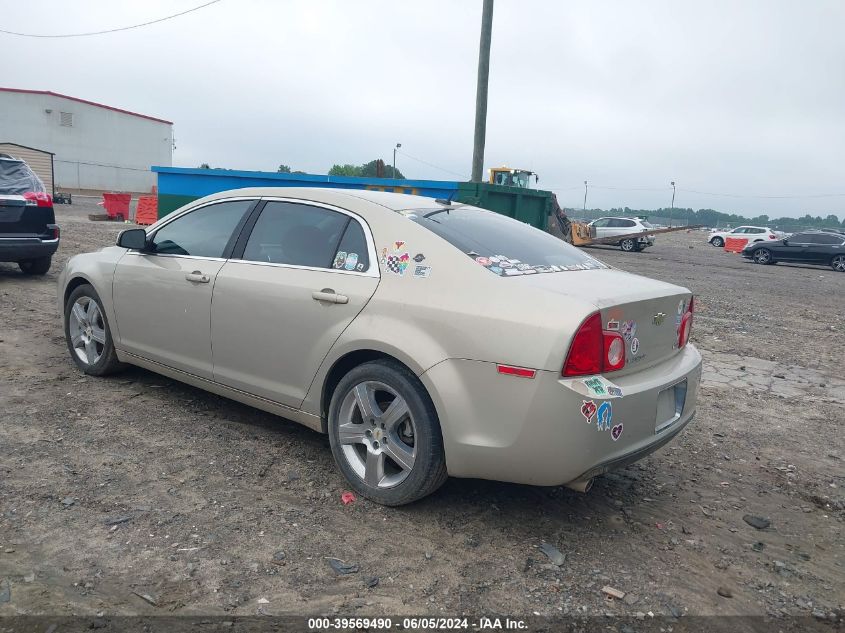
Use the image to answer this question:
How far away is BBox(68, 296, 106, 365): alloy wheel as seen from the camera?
5078mm

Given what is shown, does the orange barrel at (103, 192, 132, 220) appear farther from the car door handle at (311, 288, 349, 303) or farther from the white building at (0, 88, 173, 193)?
the white building at (0, 88, 173, 193)

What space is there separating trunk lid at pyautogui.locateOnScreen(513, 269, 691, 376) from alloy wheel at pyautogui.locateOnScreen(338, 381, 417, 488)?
35.0 inches

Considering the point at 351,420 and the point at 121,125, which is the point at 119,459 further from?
the point at 121,125

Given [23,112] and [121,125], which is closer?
[23,112]

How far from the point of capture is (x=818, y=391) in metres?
6.12

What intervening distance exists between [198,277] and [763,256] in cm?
2730

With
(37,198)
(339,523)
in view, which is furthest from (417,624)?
(37,198)

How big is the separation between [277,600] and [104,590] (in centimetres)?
67

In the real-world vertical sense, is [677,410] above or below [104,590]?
above

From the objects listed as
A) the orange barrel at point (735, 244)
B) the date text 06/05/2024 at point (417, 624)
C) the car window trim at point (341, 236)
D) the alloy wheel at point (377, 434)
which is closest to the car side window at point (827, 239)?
the orange barrel at point (735, 244)

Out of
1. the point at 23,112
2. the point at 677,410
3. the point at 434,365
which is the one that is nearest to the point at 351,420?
the point at 434,365

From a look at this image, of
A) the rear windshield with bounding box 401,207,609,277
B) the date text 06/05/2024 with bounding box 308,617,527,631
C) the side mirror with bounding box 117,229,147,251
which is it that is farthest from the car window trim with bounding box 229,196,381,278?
the date text 06/05/2024 with bounding box 308,617,527,631

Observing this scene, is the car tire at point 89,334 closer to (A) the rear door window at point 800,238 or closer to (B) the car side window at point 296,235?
(B) the car side window at point 296,235

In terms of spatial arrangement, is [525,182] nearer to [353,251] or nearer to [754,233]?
[754,233]
